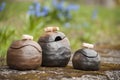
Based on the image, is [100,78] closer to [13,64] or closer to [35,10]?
[13,64]

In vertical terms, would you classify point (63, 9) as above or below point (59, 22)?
above

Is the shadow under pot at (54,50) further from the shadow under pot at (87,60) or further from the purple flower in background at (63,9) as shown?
the purple flower in background at (63,9)

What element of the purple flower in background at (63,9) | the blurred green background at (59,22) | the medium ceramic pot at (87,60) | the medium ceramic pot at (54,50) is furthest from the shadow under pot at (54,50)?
the purple flower in background at (63,9)

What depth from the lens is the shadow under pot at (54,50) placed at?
3064mm

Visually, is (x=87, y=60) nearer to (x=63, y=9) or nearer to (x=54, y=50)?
(x=54, y=50)

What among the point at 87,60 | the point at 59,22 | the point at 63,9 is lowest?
the point at 87,60

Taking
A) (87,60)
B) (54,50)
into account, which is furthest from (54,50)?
(87,60)

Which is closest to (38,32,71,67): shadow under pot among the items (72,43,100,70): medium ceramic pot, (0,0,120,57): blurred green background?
(72,43,100,70): medium ceramic pot

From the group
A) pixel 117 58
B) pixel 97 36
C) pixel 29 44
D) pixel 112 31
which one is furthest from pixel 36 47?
pixel 112 31

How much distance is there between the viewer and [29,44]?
2.89 meters

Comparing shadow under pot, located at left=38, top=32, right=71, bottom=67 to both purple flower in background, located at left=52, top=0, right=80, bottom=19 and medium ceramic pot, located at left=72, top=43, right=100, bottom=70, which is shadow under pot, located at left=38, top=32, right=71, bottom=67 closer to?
medium ceramic pot, located at left=72, top=43, right=100, bottom=70

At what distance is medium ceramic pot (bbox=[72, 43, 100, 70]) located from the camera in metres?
2.98

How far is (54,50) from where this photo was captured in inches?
120

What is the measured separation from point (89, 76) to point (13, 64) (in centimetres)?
59
